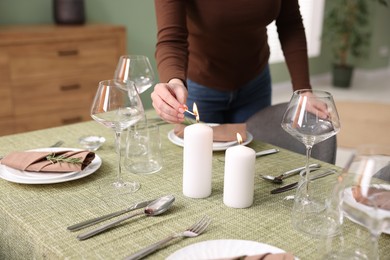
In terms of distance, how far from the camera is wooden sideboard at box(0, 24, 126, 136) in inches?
125

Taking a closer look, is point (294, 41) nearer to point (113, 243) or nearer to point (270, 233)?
point (270, 233)

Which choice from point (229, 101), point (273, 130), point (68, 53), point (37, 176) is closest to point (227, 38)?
point (229, 101)

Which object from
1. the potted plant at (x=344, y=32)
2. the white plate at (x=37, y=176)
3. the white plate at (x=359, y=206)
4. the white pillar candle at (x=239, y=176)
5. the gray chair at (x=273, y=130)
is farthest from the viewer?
the potted plant at (x=344, y=32)

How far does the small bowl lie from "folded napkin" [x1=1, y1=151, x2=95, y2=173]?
17 cm

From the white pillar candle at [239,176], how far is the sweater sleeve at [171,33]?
573mm

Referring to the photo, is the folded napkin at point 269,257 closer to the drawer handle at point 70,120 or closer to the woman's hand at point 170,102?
the woman's hand at point 170,102

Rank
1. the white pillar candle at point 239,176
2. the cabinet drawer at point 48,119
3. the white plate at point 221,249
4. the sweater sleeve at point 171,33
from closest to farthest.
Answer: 1. the white plate at point 221,249
2. the white pillar candle at point 239,176
3. the sweater sleeve at point 171,33
4. the cabinet drawer at point 48,119

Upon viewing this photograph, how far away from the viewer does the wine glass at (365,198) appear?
32.2 inches

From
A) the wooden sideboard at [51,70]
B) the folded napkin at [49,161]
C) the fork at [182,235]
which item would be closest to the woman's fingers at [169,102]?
the folded napkin at [49,161]

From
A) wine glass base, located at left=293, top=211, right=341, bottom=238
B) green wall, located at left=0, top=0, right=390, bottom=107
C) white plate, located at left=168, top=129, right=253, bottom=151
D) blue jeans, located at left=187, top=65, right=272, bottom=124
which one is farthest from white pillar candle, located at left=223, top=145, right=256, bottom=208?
green wall, located at left=0, top=0, right=390, bottom=107

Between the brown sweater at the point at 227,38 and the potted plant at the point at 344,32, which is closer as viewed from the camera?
the brown sweater at the point at 227,38

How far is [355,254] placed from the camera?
94 centimetres

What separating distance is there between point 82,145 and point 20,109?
1886 millimetres

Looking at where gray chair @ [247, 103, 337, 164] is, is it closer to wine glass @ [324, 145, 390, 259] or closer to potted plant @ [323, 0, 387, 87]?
wine glass @ [324, 145, 390, 259]
